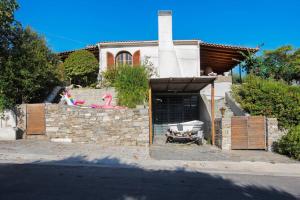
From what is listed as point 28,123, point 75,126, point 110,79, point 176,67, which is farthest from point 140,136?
point 176,67

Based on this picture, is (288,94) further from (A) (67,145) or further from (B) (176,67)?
(A) (67,145)

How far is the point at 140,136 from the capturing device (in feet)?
45.8

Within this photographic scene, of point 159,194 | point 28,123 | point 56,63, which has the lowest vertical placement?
point 159,194

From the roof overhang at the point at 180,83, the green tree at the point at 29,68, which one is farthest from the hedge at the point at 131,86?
the green tree at the point at 29,68

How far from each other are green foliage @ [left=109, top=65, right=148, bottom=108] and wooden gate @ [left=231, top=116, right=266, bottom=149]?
530 cm

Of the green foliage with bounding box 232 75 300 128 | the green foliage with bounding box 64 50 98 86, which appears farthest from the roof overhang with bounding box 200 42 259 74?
the green foliage with bounding box 64 50 98 86

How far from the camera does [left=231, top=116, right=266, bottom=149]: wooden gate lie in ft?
43.7

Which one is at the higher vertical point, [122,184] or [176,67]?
[176,67]

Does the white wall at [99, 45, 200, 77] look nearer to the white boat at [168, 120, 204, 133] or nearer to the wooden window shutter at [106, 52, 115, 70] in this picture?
the wooden window shutter at [106, 52, 115, 70]

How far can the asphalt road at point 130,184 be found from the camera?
6.07 meters

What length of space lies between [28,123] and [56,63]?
481 centimetres

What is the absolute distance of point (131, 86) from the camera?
17.1m

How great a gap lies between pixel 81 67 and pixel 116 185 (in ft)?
45.9

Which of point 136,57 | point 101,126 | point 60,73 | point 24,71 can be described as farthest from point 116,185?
point 136,57
